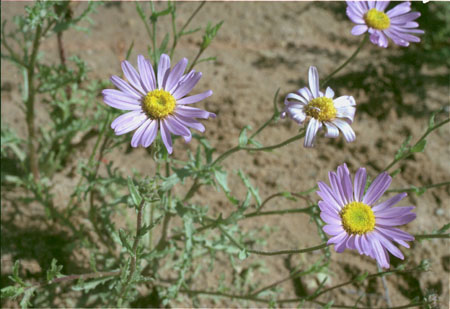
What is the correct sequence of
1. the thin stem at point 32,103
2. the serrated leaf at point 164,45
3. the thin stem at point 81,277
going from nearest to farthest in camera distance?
1. the thin stem at point 81,277
2. the serrated leaf at point 164,45
3. the thin stem at point 32,103

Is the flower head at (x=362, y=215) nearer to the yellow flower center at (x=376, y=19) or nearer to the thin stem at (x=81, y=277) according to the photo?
the yellow flower center at (x=376, y=19)

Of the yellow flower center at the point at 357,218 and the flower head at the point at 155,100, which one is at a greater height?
the flower head at the point at 155,100

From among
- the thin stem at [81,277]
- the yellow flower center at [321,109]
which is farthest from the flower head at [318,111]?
the thin stem at [81,277]

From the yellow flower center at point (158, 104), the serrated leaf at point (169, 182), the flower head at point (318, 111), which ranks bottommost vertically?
the serrated leaf at point (169, 182)

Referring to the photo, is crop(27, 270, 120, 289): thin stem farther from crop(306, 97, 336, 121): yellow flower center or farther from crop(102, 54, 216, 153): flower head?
crop(306, 97, 336, 121): yellow flower center

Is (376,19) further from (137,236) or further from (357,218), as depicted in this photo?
(137,236)

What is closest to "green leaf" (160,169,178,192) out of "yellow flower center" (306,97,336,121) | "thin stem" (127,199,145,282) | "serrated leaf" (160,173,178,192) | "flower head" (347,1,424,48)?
"serrated leaf" (160,173,178,192)

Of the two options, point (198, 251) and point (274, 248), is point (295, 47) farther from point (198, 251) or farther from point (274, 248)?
point (198, 251)
